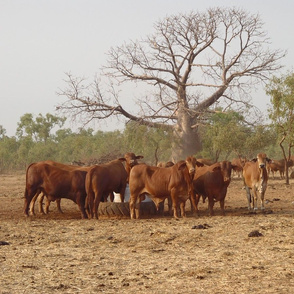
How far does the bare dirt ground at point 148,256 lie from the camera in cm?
631

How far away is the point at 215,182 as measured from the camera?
1340 cm

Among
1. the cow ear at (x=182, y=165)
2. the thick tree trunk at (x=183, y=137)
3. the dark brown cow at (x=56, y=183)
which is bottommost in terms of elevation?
the dark brown cow at (x=56, y=183)

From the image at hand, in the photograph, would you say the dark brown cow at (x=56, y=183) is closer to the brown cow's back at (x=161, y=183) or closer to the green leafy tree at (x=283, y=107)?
the brown cow's back at (x=161, y=183)

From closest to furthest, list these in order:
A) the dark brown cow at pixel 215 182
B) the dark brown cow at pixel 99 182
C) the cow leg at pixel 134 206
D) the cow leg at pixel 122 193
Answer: the cow leg at pixel 134 206 < the dark brown cow at pixel 99 182 < the dark brown cow at pixel 215 182 < the cow leg at pixel 122 193

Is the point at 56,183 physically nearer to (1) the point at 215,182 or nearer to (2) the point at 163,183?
(2) the point at 163,183

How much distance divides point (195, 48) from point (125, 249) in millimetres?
24134

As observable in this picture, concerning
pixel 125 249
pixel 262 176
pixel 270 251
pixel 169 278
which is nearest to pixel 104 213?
pixel 262 176

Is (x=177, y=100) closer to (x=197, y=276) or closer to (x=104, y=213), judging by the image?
(x=104, y=213)

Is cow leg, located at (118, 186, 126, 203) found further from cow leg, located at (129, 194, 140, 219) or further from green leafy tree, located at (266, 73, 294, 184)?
green leafy tree, located at (266, 73, 294, 184)

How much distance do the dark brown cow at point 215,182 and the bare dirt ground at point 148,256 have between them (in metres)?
1.35

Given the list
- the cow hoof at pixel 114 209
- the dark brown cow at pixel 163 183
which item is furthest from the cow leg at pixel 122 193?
the dark brown cow at pixel 163 183

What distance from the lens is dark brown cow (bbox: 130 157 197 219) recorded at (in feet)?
41.9

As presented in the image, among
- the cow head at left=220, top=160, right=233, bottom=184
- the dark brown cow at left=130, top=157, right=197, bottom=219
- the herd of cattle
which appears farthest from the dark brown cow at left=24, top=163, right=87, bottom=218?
the cow head at left=220, top=160, right=233, bottom=184

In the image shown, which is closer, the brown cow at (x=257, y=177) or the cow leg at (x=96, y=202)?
the cow leg at (x=96, y=202)
